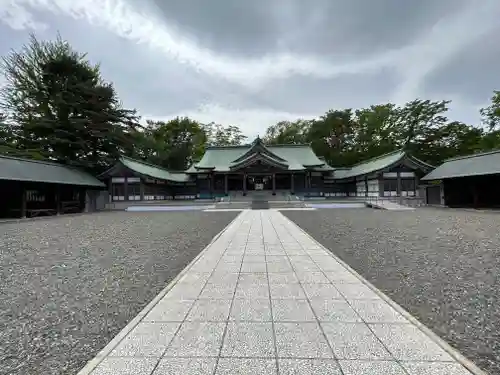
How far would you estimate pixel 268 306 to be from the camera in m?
3.31

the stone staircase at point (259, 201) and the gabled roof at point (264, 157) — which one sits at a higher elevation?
the gabled roof at point (264, 157)

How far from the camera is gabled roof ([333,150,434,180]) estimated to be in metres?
25.0

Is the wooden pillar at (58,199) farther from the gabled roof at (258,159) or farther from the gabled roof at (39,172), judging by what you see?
the gabled roof at (258,159)

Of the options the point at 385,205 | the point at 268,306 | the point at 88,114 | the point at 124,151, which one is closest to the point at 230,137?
the point at 124,151

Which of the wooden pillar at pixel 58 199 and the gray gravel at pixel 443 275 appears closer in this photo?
the gray gravel at pixel 443 275

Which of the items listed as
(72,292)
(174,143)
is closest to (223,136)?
Answer: (174,143)

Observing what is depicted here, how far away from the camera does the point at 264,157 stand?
26281 mm

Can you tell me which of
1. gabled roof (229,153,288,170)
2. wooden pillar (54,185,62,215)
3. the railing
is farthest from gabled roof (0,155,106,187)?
the railing

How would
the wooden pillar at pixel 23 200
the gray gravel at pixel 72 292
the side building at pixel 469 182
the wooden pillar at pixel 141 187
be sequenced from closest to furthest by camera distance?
the gray gravel at pixel 72 292 → the wooden pillar at pixel 23 200 → the side building at pixel 469 182 → the wooden pillar at pixel 141 187

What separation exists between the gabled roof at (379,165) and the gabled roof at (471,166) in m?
3.06

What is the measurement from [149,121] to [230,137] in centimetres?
1322

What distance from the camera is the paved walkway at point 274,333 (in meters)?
2.16

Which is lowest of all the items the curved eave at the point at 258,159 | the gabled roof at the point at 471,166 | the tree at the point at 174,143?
the gabled roof at the point at 471,166

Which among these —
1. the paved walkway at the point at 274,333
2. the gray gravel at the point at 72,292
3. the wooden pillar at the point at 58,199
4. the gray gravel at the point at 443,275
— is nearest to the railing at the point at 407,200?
the gray gravel at the point at 443,275
